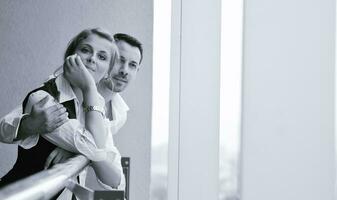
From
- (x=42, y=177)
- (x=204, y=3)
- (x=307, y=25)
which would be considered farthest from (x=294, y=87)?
(x=42, y=177)

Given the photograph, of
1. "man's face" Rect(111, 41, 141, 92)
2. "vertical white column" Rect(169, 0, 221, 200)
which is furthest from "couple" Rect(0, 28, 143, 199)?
"vertical white column" Rect(169, 0, 221, 200)

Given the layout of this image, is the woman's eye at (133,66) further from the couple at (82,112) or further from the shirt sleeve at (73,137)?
the shirt sleeve at (73,137)

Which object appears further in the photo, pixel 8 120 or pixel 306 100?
pixel 306 100

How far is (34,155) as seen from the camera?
1058 mm

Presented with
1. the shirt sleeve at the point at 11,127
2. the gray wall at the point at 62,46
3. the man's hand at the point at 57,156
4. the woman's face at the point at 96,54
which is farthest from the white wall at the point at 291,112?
the shirt sleeve at the point at 11,127

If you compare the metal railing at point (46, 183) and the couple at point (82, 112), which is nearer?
the metal railing at point (46, 183)

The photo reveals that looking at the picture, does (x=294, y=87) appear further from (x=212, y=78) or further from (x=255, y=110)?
(x=212, y=78)

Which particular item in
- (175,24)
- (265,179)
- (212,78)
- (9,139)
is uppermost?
(175,24)

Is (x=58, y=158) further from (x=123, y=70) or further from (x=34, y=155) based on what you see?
(x=123, y=70)

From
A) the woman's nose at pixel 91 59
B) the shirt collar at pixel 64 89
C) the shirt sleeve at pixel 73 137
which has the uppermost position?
the woman's nose at pixel 91 59

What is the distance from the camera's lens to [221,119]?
1.33m

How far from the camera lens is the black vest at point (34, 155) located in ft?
3.21

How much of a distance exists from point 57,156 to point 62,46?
9.8 inches

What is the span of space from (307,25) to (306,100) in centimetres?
21
